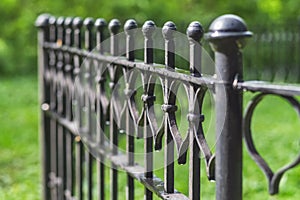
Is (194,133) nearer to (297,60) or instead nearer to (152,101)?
(152,101)

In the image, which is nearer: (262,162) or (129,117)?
(262,162)

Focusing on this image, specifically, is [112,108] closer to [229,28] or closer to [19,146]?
[229,28]

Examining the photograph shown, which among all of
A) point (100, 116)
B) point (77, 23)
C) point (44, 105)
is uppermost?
point (77, 23)

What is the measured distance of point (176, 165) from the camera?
5.04 meters

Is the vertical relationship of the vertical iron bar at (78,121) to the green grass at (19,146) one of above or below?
above

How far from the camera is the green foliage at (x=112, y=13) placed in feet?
27.1

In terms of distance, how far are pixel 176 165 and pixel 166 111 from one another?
3233mm

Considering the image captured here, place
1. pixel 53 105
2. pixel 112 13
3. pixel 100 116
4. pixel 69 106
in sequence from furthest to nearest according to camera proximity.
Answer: pixel 112 13 → pixel 53 105 → pixel 69 106 → pixel 100 116

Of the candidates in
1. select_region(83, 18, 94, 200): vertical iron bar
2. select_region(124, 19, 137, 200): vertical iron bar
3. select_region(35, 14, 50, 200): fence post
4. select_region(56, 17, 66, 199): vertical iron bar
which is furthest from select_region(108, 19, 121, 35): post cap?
select_region(35, 14, 50, 200): fence post

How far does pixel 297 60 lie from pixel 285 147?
18.7 ft

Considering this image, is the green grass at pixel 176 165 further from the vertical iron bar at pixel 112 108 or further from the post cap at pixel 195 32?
the post cap at pixel 195 32

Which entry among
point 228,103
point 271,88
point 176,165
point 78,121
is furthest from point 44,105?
point 271,88

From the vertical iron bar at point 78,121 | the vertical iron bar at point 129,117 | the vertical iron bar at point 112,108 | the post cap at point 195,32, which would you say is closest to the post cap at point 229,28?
the post cap at point 195,32

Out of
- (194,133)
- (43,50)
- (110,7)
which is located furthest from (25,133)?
(194,133)
